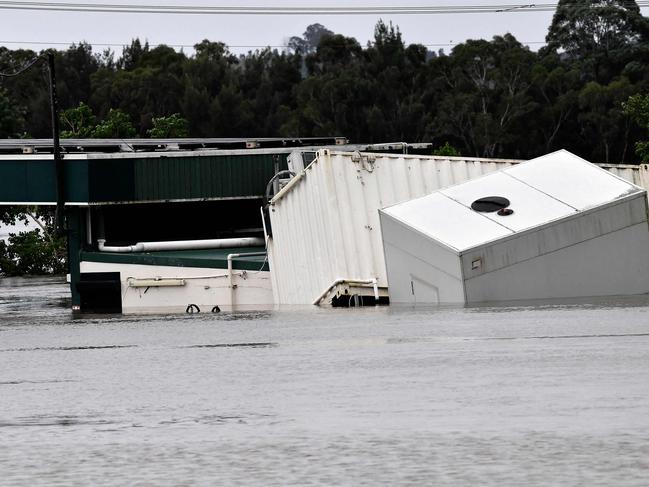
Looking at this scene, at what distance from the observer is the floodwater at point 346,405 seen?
906 centimetres

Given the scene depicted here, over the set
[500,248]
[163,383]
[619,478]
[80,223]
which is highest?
[80,223]

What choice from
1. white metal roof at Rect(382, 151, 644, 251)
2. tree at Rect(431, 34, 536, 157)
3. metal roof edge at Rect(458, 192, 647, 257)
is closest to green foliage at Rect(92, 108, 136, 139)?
tree at Rect(431, 34, 536, 157)

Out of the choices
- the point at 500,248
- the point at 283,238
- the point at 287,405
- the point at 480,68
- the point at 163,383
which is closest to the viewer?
the point at 287,405

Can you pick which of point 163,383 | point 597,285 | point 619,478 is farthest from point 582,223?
point 619,478

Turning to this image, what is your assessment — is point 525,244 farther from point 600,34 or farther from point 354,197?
point 600,34

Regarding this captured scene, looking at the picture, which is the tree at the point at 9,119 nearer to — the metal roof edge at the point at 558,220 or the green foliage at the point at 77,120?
the green foliage at the point at 77,120

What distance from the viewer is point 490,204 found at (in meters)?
22.9

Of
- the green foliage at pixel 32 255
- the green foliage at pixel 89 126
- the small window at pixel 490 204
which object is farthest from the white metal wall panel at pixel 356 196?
the green foliage at pixel 89 126

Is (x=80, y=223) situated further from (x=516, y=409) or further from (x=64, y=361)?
(x=516, y=409)

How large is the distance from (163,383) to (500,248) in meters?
9.20

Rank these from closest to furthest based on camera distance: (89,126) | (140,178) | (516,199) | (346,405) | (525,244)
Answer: (346,405), (525,244), (516,199), (140,178), (89,126)

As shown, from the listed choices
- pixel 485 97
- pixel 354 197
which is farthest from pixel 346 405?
pixel 485 97

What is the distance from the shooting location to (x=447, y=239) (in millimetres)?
21906

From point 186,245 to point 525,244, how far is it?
19388mm
